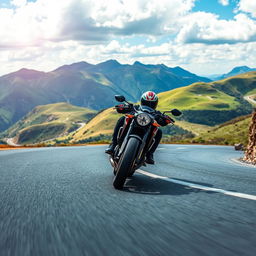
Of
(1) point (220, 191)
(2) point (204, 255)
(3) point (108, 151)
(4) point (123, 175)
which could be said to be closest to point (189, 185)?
(1) point (220, 191)

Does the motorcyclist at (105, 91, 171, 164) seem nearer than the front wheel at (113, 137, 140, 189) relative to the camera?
No

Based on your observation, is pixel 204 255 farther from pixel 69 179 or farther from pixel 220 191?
pixel 69 179

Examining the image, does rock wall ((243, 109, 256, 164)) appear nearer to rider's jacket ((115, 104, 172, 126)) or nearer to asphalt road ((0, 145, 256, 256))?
rider's jacket ((115, 104, 172, 126))

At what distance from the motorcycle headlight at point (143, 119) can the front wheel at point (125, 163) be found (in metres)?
0.43

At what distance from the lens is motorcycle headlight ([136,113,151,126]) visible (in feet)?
19.1

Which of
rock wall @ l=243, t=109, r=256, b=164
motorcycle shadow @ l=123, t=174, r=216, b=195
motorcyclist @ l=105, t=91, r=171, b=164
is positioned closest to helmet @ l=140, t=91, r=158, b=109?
motorcyclist @ l=105, t=91, r=171, b=164

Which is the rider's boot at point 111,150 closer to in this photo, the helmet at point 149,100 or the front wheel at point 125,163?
the helmet at point 149,100

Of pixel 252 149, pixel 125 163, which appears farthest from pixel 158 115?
pixel 252 149

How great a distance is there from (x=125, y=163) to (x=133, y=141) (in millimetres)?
393

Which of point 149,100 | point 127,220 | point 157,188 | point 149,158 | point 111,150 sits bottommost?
point 157,188

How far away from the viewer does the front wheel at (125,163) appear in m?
5.34

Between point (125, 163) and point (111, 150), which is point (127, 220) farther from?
point (111, 150)

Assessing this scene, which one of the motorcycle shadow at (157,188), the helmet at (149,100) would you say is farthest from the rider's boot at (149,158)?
the helmet at (149,100)

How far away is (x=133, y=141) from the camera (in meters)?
5.53
